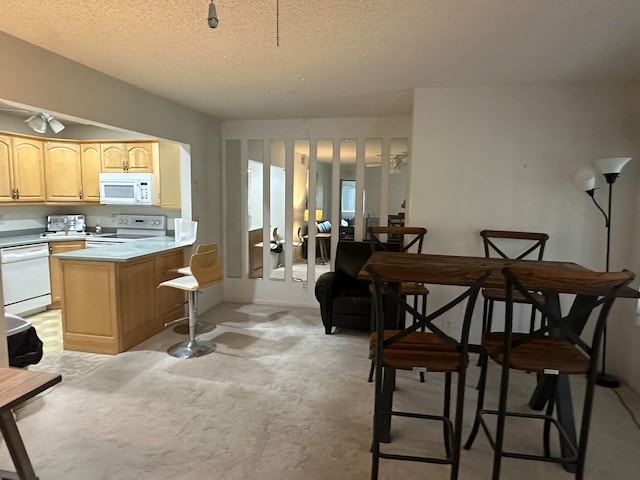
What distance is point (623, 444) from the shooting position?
2268mm

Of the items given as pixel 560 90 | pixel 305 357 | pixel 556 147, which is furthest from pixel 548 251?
pixel 305 357

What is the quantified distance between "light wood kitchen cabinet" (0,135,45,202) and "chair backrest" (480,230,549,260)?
17.2 feet

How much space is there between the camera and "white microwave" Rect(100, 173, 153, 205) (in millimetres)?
4801

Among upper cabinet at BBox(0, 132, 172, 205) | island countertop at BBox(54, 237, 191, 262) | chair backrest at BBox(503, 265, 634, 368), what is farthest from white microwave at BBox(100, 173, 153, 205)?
chair backrest at BBox(503, 265, 634, 368)

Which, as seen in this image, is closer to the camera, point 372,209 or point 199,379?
point 199,379

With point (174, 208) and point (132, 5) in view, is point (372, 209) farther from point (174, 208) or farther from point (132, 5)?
point (132, 5)

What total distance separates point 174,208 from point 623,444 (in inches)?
186

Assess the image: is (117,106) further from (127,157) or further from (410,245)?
(410,245)

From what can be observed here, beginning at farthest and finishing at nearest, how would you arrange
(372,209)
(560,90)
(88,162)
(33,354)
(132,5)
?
(88,162) → (372,209) → (560,90) → (33,354) → (132,5)

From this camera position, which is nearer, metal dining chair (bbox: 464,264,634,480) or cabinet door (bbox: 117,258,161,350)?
metal dining chair (bbox: 464,264,634,480)

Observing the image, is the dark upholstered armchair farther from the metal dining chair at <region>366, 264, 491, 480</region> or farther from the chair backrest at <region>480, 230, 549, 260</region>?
the metal dining chair at <region>366, 264, 491, 480</region>

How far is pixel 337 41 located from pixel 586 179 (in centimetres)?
235

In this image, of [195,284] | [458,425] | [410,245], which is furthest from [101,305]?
[458,425]

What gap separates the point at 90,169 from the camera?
5.06m
